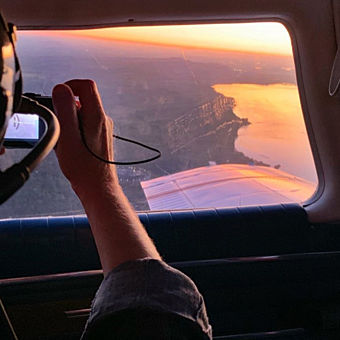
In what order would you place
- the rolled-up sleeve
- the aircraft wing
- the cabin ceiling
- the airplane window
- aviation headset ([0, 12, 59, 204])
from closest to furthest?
→ aviation headset ([0, 12, 59, 204]) → the rolled-up sleeve → the cabin ceiling → the airplane window → the aircraft wing

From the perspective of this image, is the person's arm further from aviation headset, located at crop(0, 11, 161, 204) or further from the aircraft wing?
the aircraft wing

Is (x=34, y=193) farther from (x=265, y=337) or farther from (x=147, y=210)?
(x=265, y=337)

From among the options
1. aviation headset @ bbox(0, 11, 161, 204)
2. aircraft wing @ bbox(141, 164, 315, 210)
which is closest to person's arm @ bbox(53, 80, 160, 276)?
aviation headset @ bbox(0, 11, 161, 204)

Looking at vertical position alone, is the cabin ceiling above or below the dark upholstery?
above

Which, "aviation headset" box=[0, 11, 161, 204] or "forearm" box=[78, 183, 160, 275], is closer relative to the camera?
"aviation headset" box=[0, 11, 161, 204]

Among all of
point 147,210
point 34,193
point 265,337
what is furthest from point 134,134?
point 265,337

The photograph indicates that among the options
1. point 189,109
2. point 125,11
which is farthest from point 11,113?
point 189,109

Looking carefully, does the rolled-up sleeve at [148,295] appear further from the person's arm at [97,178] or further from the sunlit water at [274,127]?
the sunlit water at [274,127]
